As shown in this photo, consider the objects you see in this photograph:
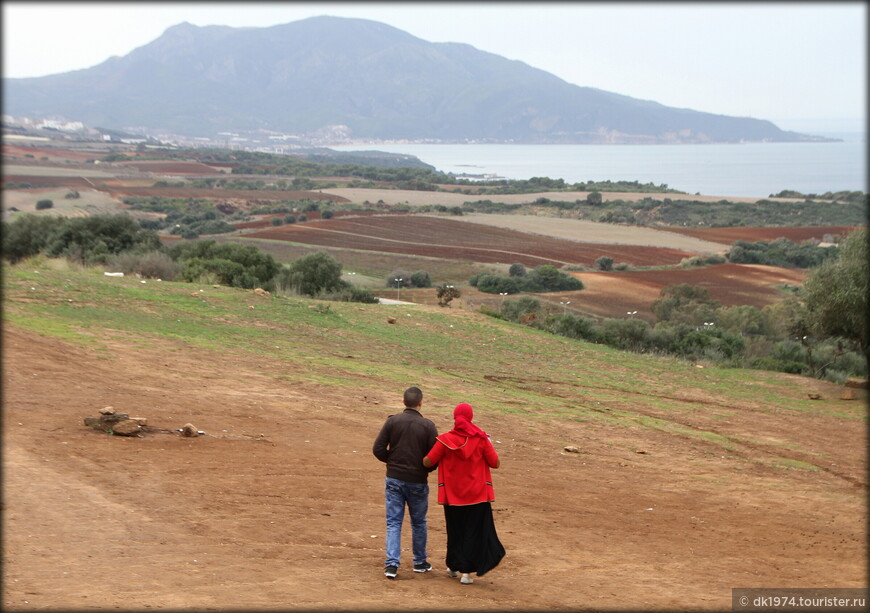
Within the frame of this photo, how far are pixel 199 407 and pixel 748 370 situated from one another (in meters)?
21.0

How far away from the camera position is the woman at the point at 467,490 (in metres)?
8.50

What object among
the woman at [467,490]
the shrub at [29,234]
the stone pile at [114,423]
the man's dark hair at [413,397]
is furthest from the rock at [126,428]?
the shrub at [29,234]

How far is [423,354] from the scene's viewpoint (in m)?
24.7

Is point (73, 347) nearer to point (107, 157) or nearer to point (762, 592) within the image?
point (762, 592)

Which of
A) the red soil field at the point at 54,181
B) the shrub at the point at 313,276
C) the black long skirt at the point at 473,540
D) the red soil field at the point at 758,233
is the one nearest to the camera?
the black long skirt at the point at 473,540

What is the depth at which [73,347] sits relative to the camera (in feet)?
59.1

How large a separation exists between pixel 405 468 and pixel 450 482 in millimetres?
483

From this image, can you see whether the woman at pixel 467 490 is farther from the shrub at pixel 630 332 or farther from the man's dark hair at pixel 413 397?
the shrub at pixel 630 332

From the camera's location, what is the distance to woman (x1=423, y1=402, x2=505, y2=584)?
335 inches

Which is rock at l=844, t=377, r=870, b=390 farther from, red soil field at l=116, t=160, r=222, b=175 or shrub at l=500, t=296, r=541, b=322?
red soil field at l=116, t=160, r=222, b=175

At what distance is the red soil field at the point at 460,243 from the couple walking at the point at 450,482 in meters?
60.9

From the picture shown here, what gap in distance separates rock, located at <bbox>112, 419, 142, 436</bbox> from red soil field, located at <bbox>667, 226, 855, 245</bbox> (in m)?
82.0

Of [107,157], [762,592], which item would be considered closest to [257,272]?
[762,592]

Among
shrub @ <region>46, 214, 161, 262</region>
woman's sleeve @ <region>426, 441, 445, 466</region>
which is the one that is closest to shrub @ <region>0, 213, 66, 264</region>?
shrub @ <region>46, 214, 161, 262</region>
